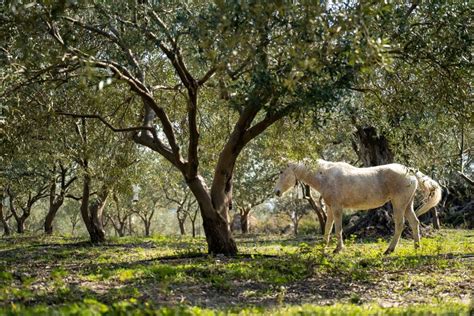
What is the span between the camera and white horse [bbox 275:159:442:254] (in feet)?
52.6

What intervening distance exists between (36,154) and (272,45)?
13277mm

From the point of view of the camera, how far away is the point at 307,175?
16.7 metres

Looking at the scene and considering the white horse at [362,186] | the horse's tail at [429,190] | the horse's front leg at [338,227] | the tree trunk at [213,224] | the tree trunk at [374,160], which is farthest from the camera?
the tree trunk at [374,160]

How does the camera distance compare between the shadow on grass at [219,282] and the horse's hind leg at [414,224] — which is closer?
the shadow on grass at [219,282]

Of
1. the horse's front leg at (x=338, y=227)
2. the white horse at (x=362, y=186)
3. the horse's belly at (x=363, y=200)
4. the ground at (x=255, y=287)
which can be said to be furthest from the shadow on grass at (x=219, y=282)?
the horse's belly at (x=363, y=200)

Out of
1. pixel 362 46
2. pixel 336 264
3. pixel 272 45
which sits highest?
pixel 272 45

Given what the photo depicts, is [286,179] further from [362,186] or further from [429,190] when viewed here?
[429,190]

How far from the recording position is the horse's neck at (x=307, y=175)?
16.6 metres

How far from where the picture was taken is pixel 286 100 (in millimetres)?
11859

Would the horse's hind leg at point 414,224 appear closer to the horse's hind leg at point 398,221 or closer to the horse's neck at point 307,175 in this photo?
the horse's hind leg at point 398,221

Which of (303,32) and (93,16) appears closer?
(303,32)

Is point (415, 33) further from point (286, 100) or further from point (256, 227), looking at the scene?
point (256, 227)

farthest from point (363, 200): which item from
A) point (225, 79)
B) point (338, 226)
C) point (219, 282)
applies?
point (219, 282)

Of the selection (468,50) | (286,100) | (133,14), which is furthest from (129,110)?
(468,50)
